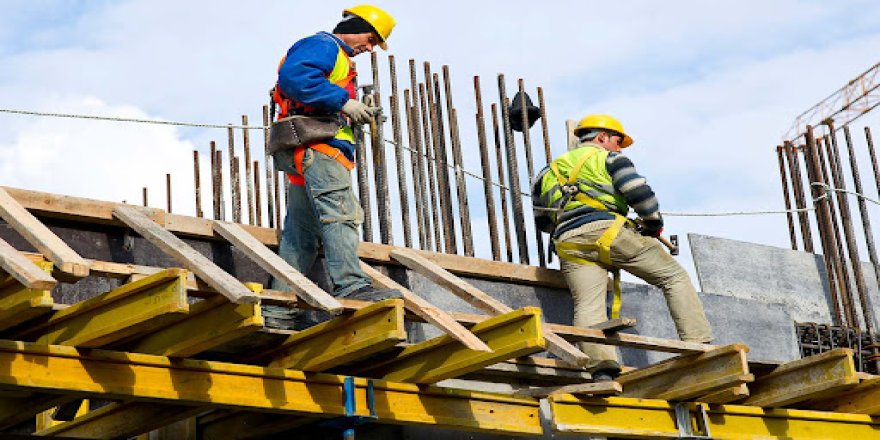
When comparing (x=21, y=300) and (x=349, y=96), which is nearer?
(x=21, y=300)

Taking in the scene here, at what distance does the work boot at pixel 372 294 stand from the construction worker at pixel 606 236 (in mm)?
1928

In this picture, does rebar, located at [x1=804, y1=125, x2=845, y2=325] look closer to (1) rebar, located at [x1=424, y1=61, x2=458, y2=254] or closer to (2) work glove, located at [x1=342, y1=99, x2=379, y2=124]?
(1) rebar, located at [x1=424, y1=61, x2=458, y2=254]

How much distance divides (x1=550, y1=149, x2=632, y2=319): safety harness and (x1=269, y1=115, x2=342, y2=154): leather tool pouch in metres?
2.00

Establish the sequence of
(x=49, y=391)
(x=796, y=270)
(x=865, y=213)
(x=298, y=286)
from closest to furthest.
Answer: (x=49, y=391), (x=298, y=286), (x=796, y=270), (x=865, y=213)

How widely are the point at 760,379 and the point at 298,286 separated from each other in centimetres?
373

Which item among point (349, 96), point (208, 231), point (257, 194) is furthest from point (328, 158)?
point (257, 194)

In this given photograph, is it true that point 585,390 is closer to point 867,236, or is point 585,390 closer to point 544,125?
point 544,125

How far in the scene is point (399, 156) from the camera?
438 inches

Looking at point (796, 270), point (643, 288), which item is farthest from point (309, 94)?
point (796, 270)

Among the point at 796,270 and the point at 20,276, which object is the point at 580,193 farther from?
the point at 20,276

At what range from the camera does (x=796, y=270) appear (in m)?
12.7

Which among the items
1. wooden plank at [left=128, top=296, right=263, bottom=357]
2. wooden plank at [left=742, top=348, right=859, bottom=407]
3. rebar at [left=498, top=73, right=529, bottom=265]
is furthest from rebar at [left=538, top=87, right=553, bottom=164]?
wooden plank at [left=128, top=296, right=263, bottom=357]

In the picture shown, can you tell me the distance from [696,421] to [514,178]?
280cm

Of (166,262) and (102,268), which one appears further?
(166,262)
